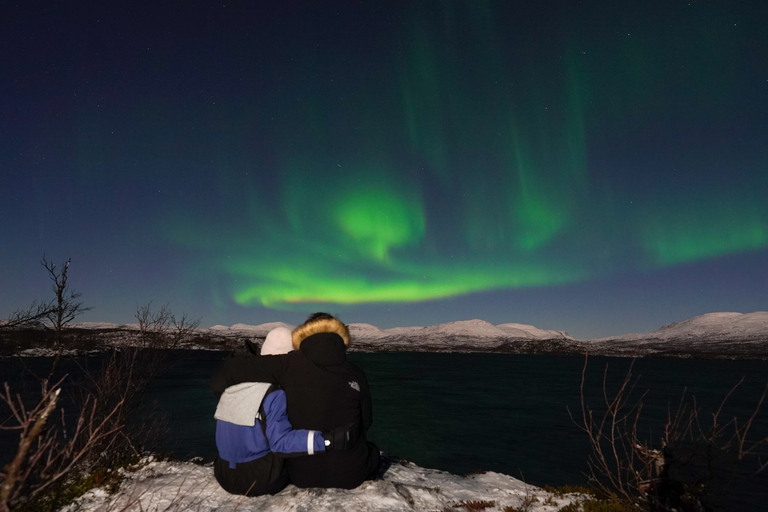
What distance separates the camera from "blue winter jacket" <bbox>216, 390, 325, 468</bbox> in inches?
197

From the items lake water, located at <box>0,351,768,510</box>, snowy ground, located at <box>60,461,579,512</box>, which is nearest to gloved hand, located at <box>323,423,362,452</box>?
snowy ground, located at <box>60,461,579,512</box>

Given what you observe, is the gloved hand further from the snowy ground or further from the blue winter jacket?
the snowy ground

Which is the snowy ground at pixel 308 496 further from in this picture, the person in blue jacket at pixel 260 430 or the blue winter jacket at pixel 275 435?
the blue winter jacket at pixel 275 435

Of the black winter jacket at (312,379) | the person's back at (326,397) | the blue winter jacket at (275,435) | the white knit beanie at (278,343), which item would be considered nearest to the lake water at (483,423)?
the person's back at (326,397)

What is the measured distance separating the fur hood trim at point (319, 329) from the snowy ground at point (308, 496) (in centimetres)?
201

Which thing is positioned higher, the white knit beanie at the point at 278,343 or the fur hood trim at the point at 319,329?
the fur hood trim at the point at 319,329

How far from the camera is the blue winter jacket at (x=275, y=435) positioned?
502 centimetres

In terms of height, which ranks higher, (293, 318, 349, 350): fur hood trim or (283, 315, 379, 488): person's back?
(293, 318, 349, 350): fur hood trim

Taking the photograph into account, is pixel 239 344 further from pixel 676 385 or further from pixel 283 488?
pixel 676 385

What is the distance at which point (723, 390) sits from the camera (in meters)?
59.4

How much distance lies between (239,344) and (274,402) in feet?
3.32

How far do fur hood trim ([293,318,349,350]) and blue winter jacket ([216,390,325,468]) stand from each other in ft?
2.32

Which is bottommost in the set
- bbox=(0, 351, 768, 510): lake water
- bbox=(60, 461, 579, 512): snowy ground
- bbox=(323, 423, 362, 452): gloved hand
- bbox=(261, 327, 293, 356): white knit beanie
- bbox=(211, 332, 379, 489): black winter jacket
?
bbox=(0, 351, 768, 510): lake water

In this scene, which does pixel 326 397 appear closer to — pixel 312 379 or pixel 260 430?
pixel 312 379
